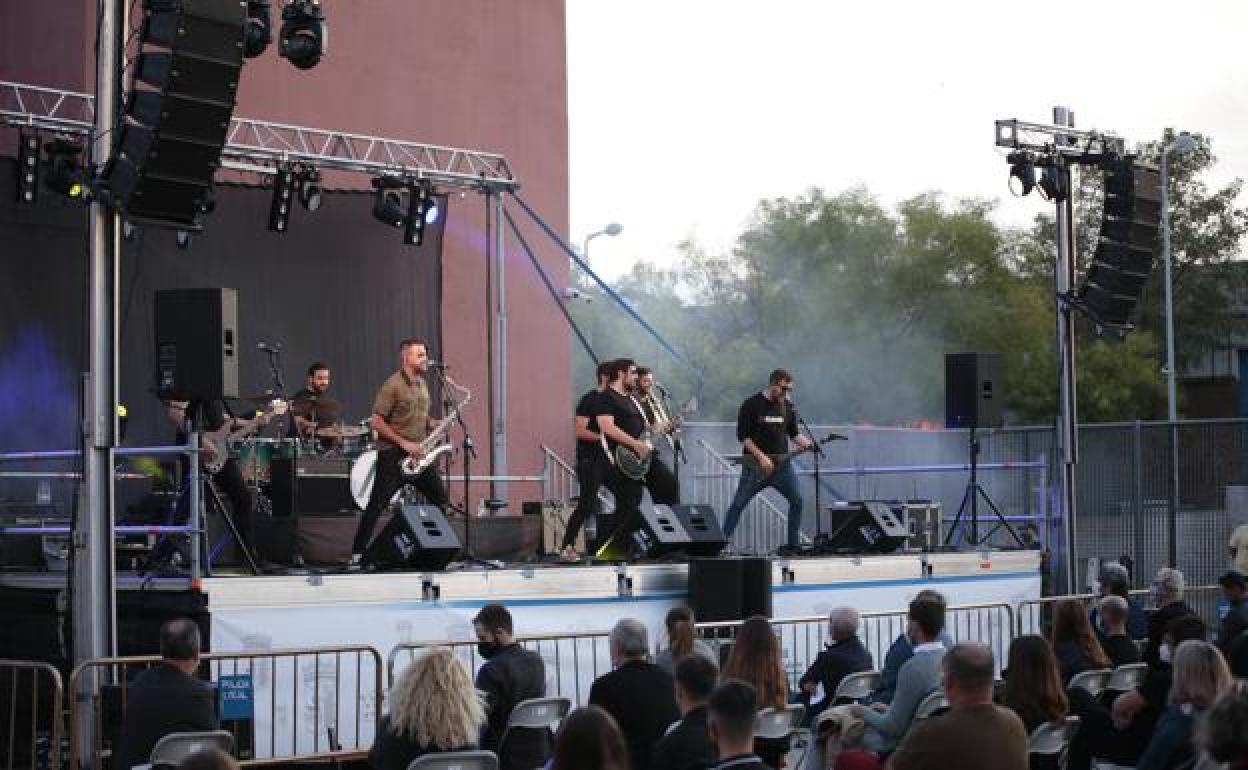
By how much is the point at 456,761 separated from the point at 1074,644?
4125 mm

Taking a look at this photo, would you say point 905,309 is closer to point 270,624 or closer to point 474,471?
point 474,471

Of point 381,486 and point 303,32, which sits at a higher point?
point 303,32

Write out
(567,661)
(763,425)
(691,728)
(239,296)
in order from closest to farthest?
1. (691,728)
2. (567,661)
3. (763,425)
4. (239,296)

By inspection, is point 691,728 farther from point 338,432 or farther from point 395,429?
point 338,432

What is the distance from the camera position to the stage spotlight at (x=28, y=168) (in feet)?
55.8

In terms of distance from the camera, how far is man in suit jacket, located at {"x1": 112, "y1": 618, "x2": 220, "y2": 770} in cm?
809

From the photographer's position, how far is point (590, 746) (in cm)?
550

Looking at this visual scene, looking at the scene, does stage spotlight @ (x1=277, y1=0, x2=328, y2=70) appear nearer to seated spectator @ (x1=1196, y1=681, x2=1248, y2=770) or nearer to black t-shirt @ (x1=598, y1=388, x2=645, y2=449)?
black t-shirt @ (x1=598, y1=388, x2=645, y2=449)

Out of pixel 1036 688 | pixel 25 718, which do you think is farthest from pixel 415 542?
pixel 1036 688

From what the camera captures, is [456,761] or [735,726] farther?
[456,761]

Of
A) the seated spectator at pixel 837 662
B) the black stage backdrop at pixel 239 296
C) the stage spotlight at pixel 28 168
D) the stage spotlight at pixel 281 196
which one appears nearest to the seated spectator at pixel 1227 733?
the seated spectator at pixel 837 662

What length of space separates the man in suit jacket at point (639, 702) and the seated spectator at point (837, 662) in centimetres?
164

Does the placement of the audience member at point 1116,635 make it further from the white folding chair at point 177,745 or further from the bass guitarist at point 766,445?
the bass guitarist at point 766,445

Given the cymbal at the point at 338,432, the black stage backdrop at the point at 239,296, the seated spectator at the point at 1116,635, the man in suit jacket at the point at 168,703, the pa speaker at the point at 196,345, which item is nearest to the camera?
the man in suit jacket at the point at 168,703
